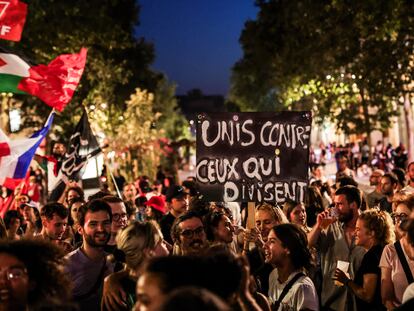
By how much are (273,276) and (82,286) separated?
1482 millimetres

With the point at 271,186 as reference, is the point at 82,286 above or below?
below

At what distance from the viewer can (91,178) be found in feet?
48.5

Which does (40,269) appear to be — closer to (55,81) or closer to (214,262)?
(214,262)

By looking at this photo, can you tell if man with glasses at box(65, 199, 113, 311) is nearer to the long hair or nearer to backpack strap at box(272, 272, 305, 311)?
backpack strap at box(272, 272, 305, 311)

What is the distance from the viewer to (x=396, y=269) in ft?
19.5

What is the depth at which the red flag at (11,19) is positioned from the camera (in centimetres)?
1148

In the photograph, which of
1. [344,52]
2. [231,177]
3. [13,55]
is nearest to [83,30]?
[344,52]

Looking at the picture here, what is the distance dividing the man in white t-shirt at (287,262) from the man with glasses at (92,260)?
4.48ft

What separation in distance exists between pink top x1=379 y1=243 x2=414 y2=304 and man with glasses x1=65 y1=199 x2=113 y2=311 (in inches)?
86.3

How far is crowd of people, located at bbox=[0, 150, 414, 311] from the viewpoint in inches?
135

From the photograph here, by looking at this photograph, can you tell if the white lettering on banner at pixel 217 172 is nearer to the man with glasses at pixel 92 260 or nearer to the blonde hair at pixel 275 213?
the blonde hair at pixel 275 213

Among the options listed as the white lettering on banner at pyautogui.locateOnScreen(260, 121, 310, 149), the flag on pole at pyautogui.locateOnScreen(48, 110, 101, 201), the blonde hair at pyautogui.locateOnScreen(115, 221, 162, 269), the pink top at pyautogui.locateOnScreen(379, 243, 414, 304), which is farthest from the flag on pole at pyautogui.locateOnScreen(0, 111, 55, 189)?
the pink top at pyautogui.locateOnScreen(379, 243, 414, 304)

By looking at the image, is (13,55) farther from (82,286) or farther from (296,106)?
(296,106)

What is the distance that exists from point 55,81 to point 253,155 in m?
5.17
